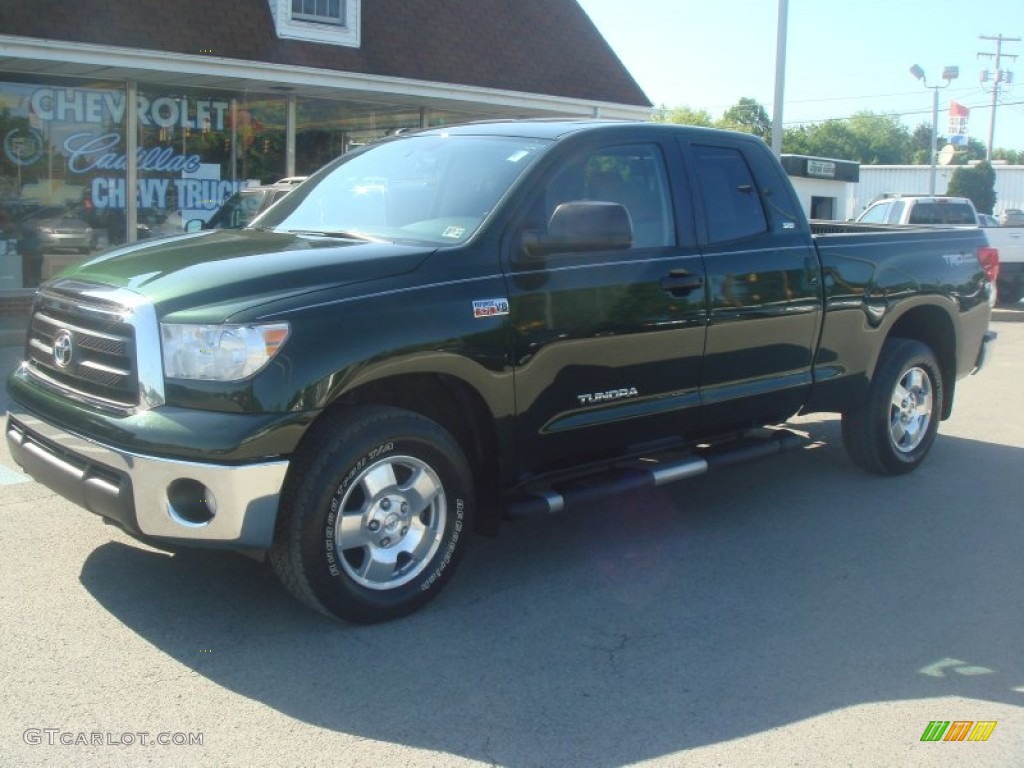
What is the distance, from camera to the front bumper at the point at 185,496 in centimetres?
394

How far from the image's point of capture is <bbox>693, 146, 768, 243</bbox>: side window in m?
5.73

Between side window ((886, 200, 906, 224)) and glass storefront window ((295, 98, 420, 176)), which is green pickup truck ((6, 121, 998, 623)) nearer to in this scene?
glass storefront window ((295, 98, 420, 176))

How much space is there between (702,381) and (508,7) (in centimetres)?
1431

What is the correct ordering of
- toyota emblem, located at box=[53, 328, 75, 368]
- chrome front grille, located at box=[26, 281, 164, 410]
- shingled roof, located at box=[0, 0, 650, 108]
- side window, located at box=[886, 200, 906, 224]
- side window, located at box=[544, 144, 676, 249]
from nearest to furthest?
chrome front grille, located at box=[26, 281, 164, 410]
toyota emblem, located at box=[53, 328, 75, 368]
side window, located at box=[544, 144, 676, 249]
shingled roof, located at box=[0, 0, 650, 108]
side window, located at box=[886, 200, 906, 224]

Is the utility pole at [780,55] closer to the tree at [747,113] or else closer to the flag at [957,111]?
the flag at [957,111]

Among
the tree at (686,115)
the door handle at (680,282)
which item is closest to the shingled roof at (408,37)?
the door handle at (680,282)

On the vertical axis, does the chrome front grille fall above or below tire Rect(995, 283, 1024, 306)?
above

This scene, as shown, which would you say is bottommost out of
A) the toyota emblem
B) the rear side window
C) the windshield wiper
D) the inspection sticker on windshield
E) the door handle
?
the toyota emblem

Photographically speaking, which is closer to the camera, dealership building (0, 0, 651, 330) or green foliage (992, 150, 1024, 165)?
dealership building (0, 0, 651, 330)

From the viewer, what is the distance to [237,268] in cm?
433

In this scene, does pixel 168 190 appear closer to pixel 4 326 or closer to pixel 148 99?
pixel 148 99

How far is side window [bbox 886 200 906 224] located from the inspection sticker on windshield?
16480mm

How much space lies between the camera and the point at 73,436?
429 centimetres

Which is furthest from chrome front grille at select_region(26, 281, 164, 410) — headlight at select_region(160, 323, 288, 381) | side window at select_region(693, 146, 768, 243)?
side window at select_region(693, 146, 768, 243)
